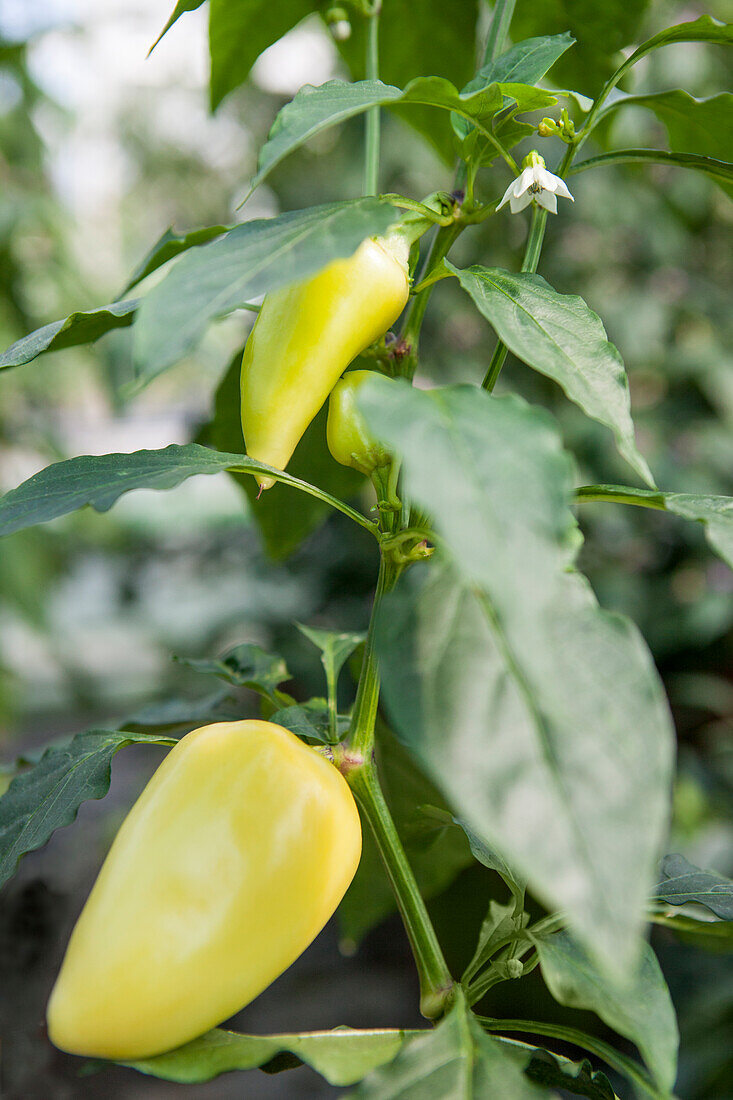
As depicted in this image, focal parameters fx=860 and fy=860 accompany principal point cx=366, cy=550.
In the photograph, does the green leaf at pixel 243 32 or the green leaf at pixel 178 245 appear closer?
the green leaf at pixel 178 245

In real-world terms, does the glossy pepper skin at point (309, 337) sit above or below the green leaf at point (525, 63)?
below

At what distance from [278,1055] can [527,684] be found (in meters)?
0.17

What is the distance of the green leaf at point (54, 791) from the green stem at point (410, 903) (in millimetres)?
70

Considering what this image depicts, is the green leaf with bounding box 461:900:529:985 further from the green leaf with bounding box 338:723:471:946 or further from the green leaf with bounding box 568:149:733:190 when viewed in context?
the green leaf with bounding box 568:149:733:190

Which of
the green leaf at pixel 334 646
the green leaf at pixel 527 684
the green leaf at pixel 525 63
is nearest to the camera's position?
the green leaf at pixel 527 684

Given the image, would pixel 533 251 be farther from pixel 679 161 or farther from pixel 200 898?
pixel 200 898

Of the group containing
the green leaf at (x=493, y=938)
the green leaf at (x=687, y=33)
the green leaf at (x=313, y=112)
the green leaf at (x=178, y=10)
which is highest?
the green leaf at (x=178, y=10)

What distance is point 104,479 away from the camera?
0.26 meters

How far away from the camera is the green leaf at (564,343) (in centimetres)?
22

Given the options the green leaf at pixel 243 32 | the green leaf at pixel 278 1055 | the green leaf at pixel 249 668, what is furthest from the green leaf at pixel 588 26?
the green leaf at pixel 278 1055

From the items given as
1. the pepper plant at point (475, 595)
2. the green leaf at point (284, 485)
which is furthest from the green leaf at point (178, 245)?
the green leaf at point (284, 485)

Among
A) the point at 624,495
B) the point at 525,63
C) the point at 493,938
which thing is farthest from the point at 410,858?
the point at 525,63

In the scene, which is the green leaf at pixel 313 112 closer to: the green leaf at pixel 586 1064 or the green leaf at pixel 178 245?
A: the green leaf at pixel 178 245

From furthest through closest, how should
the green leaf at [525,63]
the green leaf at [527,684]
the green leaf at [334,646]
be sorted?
the green leaf at [334,646] → the green leaf at [525,63] → the green leaf at [527,684]
